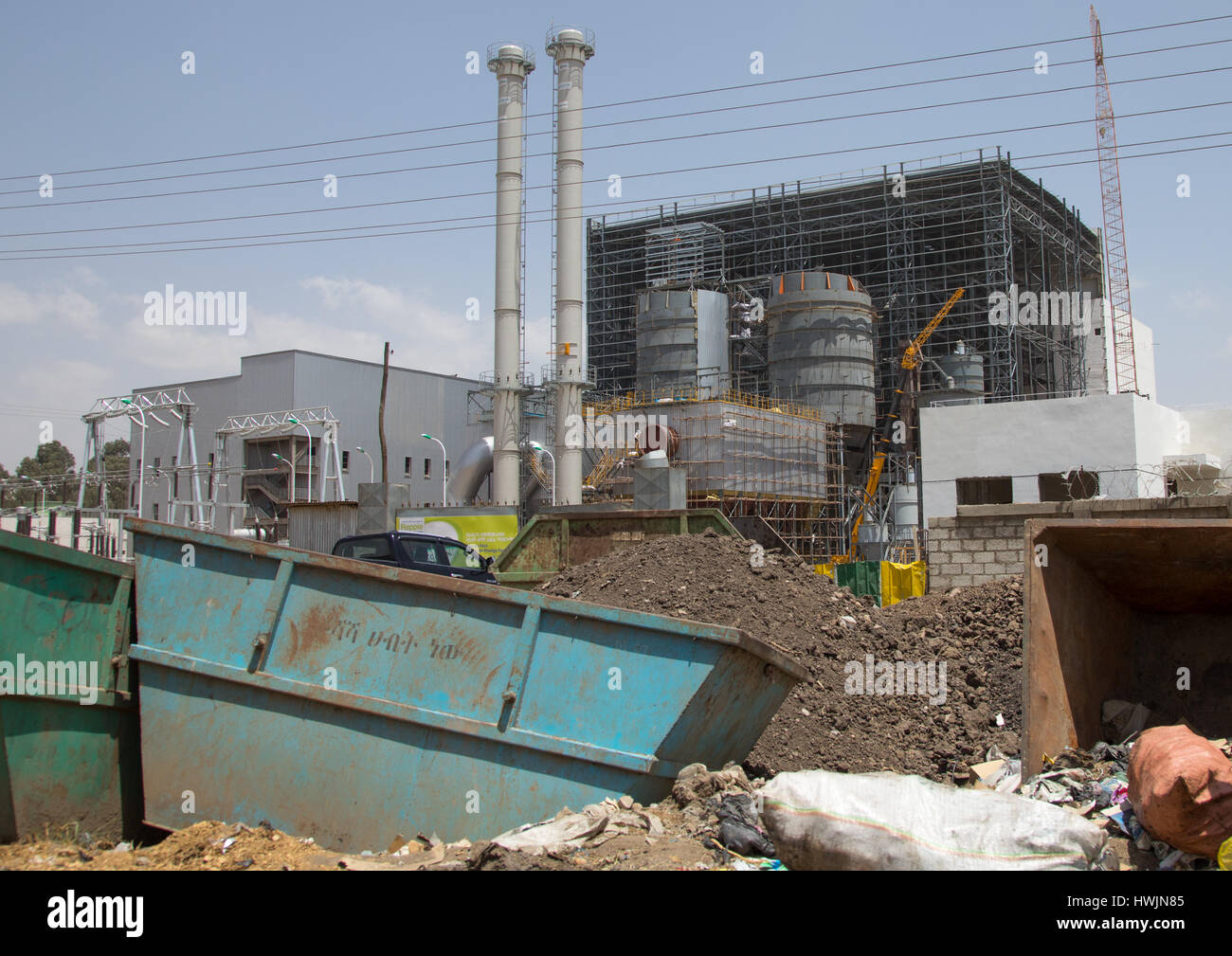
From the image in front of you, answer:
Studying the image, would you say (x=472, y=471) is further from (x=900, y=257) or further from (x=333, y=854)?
(x=333, y=854)

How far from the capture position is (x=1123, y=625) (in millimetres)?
7184

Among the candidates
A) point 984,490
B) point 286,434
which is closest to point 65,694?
point 984,490

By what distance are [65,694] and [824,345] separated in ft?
124

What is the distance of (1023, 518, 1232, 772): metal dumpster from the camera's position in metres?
5.87

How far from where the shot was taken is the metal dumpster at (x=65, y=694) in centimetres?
538

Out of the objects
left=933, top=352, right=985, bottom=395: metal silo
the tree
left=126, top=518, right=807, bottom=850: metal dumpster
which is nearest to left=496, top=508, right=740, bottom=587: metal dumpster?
left=126, top=518, right=807, bottom=850: metal dumpster

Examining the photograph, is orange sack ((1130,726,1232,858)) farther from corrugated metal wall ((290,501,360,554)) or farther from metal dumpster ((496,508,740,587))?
corrugated metal wall ((290,501,360,554))

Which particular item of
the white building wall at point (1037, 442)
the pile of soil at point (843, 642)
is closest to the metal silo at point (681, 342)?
the white building wall at point (1037, 442)

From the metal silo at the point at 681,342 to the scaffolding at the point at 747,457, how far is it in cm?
167

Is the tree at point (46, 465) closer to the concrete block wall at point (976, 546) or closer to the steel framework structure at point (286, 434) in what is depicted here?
the steel framework structure at point (286, 434)

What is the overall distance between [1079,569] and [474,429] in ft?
164

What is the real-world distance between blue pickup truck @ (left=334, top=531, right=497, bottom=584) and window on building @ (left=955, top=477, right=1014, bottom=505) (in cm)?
2055
